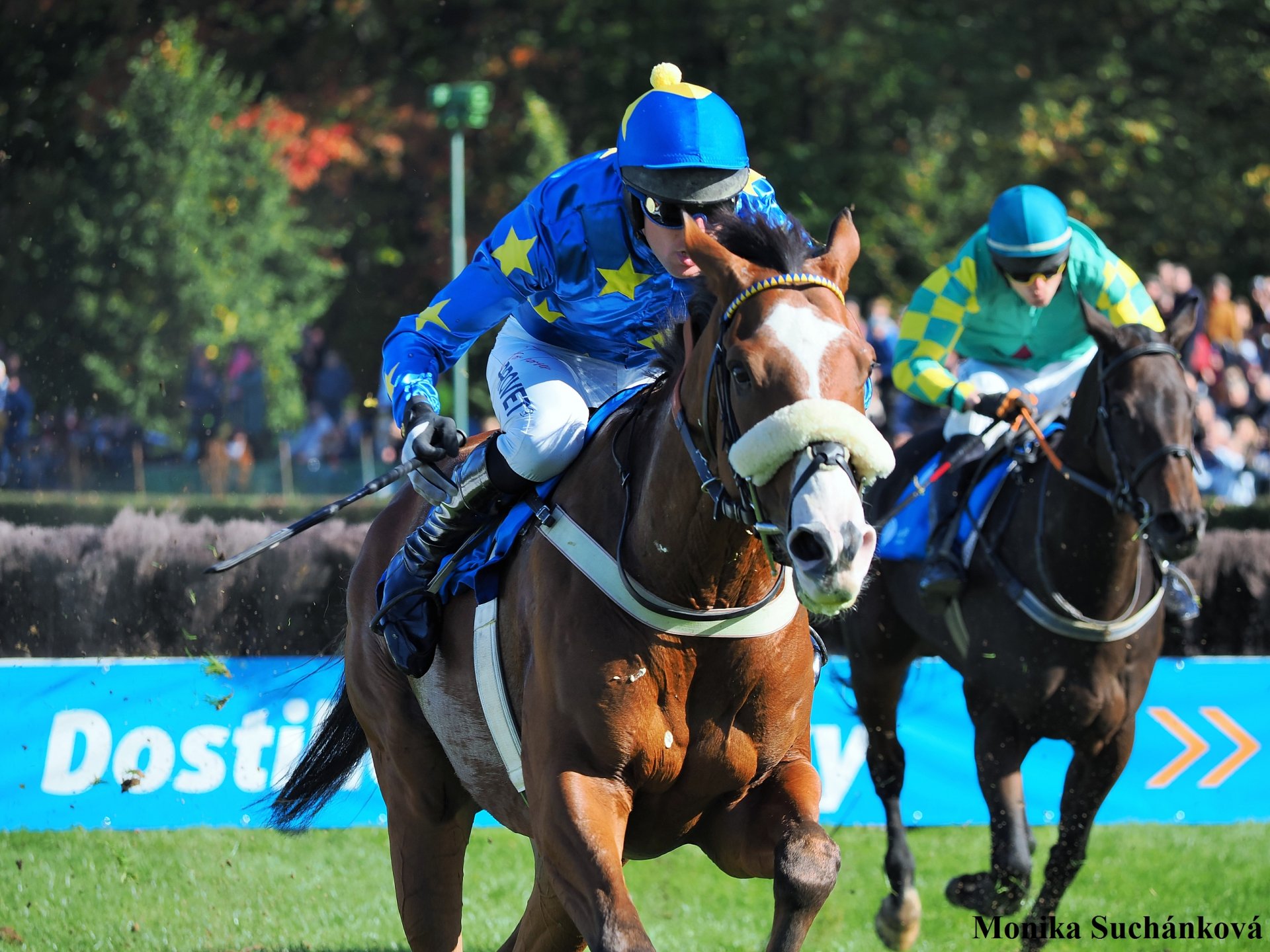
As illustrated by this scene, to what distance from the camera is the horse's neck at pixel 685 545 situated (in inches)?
125

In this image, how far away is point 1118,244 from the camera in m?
19.9

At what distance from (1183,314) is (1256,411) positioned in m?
8.41

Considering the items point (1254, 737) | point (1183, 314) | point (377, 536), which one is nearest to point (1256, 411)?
point (1254, 737)

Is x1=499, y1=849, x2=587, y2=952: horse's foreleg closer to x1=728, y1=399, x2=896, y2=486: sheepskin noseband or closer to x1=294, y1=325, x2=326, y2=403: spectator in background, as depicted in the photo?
x1=728, y1=399, x2=896, y2=486: sheepskin noseband

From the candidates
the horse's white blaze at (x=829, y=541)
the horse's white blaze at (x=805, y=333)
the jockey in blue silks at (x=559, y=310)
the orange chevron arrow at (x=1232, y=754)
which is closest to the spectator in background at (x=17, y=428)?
the jockey in blue silks at (x=559, y=310)

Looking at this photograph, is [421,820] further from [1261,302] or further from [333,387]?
[333,387]

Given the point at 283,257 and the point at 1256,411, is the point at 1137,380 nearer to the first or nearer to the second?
the point at 1256,411

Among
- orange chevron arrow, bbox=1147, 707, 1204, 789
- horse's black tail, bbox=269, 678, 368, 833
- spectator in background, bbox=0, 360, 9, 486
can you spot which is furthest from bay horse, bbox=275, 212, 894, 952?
spectator in background, bbox=0, 360, 9, 486

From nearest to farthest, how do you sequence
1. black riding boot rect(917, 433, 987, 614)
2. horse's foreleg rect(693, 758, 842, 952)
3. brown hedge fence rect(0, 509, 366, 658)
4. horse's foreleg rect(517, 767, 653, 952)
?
1. horse's foreleg rect(517, 767, 653, 952)
2. horse's foreleg rect(693, 758, 842, 952)
3. black riding boot rect(917, 433, 987, 614)
4. brown hedge fence rect(0, 509, 366, 658)

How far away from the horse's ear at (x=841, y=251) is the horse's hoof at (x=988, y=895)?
9.35 ft

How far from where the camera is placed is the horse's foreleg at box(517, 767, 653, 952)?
9.79 ft

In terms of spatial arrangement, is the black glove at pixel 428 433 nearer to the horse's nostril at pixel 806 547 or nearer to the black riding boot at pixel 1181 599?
the horse's nostril at pixel 806 547

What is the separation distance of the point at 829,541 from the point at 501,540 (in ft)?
4.56

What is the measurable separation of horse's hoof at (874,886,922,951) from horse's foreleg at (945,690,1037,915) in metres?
0.38
